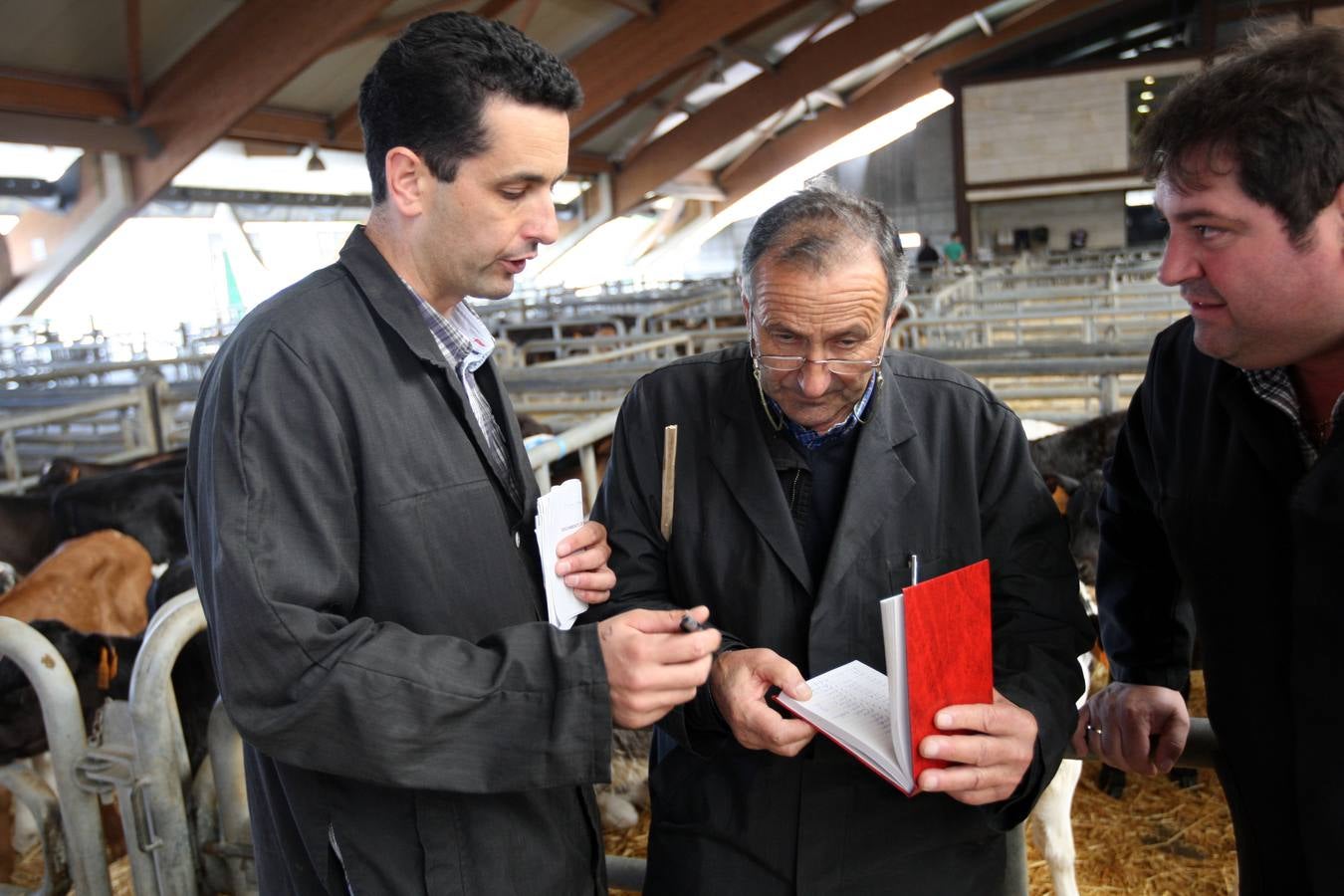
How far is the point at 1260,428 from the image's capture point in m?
1.36

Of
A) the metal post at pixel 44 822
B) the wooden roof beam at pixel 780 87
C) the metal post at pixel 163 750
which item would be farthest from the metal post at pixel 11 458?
the wooden roof beam at pixel 780 87

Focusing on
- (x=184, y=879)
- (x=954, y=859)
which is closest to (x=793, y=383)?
(x=954, y=859)

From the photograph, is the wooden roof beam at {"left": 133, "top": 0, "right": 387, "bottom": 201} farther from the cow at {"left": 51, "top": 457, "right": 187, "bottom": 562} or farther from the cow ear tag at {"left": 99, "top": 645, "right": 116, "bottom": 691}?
the cow ear tag at {"left": 99, "top": 645, "right": 116, "bottom": 691}

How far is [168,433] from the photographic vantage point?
7.12 m

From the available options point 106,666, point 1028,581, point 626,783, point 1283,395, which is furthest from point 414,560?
point 626,783

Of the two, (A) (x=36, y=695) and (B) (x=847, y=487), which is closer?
(B) (x=847, y=487)

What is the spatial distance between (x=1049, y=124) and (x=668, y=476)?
23262 millimetres

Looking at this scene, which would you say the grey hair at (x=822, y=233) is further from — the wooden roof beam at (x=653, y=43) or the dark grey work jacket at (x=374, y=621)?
the wooden roof beam at (x=653, y=43)

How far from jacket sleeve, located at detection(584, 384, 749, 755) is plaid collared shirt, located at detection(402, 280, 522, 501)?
197 mm

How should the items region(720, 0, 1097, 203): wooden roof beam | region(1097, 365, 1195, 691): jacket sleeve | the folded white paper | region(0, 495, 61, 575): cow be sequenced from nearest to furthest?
the folded white paper < region(1097, 365, 1195, 691): jacket sleeve < region(0, 495, 61, 575): cow < region(720, 0, 1097, 203): wooden roof beam

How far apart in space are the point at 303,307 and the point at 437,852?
2.29 ft

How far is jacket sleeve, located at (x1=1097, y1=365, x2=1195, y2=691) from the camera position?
1.70 metres

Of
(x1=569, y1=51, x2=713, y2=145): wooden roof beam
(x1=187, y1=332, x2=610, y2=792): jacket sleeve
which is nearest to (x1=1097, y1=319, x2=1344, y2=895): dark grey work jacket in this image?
(x1=187, y1=332, x2=610, y2=792): jacket sleeve

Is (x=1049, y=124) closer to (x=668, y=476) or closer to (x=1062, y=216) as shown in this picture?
(x=1062, y=216)
